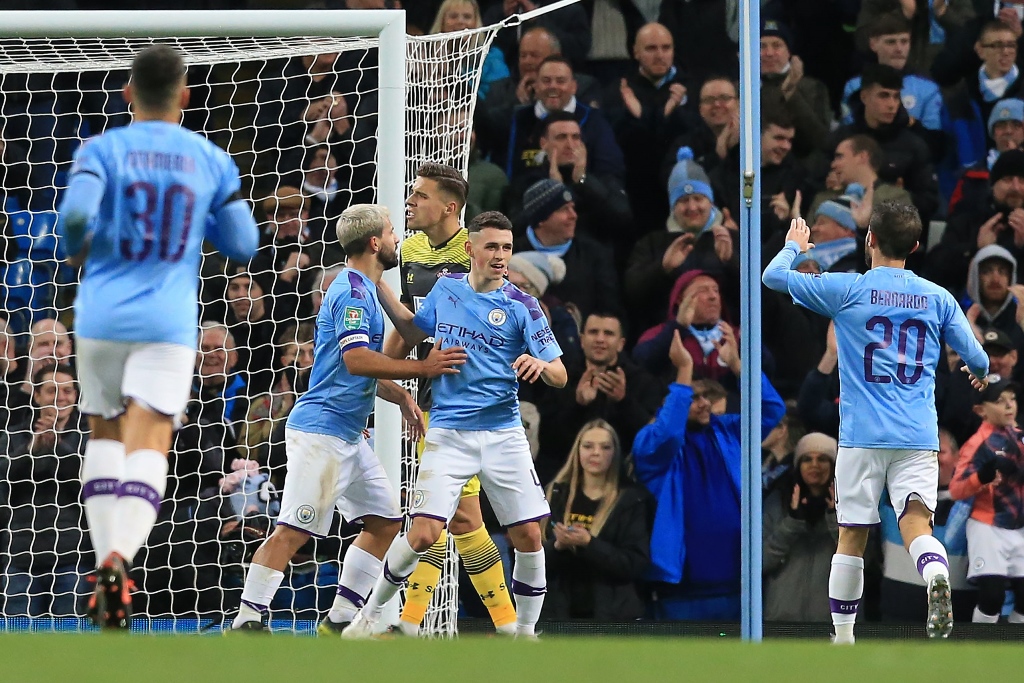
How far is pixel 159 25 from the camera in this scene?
21.7 feet

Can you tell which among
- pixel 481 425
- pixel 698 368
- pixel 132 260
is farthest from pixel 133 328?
pixel 698 368

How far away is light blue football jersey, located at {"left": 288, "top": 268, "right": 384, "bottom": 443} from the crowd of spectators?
156 cm

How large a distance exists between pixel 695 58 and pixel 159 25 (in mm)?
3539

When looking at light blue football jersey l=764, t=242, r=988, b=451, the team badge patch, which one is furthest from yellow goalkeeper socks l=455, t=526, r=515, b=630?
light blue football jersey l=764, t=242, r=988, b=451

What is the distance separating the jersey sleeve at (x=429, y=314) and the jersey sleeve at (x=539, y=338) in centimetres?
37

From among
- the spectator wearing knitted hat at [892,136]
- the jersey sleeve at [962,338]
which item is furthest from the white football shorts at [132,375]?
the spectator wearing knitted hat at [892,136]

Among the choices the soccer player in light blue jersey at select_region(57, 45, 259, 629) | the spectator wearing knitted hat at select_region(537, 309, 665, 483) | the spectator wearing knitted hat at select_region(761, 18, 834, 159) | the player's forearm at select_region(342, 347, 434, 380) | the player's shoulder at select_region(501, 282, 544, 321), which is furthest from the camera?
the spectator wearing knitted hat at select_region(761, 18, 834, 159)

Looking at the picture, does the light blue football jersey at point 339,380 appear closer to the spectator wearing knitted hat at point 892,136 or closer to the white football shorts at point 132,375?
the white football shorts at point 132,375

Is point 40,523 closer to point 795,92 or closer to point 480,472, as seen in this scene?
point 480,472

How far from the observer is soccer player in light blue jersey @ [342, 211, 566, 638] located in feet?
19.4

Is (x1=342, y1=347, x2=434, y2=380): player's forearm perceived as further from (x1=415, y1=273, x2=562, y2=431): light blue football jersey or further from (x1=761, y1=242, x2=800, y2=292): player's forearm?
(x1=761, y1=242, x2=800, y2=292): player's forearm

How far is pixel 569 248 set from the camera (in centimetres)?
836

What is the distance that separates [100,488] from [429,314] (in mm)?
2004

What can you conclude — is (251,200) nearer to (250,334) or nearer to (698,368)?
(250,334)
